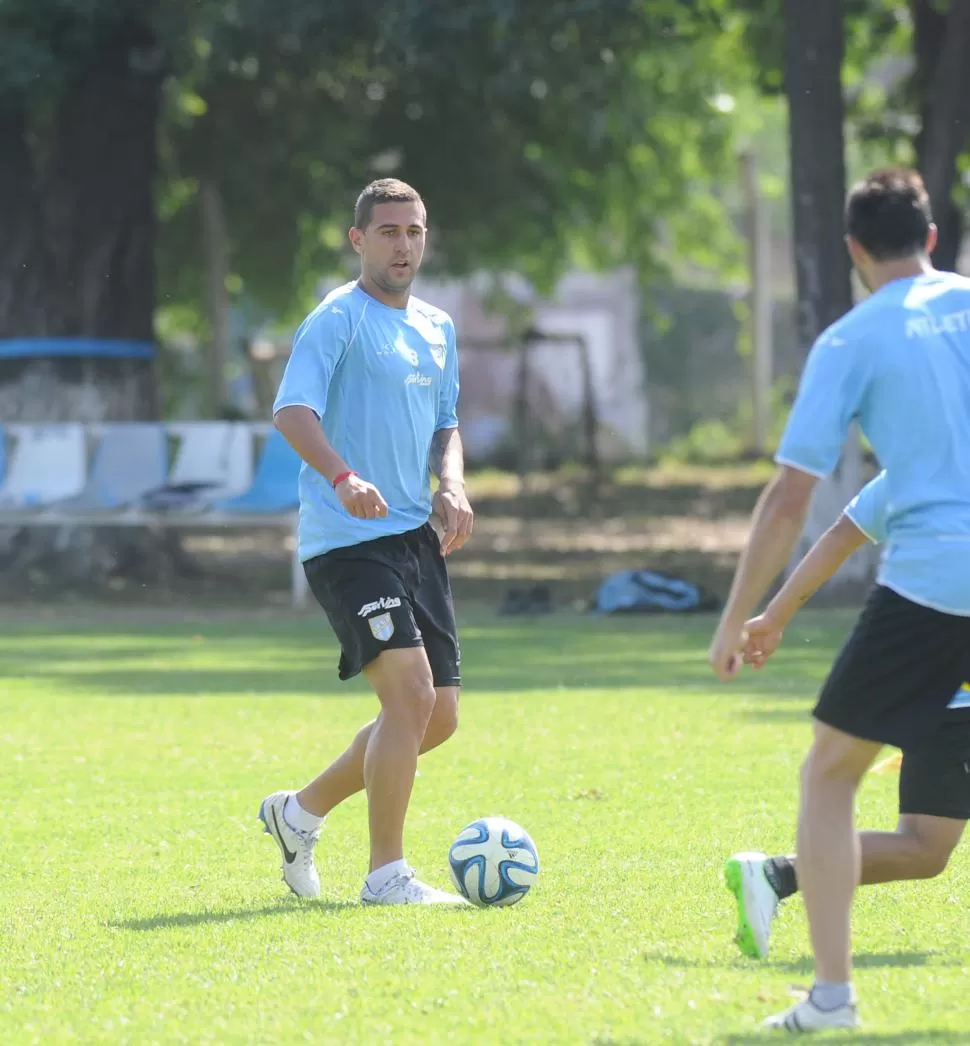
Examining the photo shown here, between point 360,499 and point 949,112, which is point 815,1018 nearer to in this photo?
point 360,499

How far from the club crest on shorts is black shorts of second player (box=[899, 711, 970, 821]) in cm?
166

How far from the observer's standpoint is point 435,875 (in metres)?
7.35

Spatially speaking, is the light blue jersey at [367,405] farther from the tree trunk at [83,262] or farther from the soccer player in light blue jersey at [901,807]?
the tree trunk at [83,262]

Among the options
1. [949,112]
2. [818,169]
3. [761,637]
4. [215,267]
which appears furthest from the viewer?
[215,267]

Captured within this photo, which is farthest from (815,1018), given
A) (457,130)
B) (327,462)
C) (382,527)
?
(457,130)

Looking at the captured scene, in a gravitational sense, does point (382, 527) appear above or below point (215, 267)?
below

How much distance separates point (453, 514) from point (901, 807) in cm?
173

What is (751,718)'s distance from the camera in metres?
11.4

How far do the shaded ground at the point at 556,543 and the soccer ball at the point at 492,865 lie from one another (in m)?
12.8

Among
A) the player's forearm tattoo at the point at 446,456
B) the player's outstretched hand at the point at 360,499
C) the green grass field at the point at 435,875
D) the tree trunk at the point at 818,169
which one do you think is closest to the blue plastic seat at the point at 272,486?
the tree trunk at the point at 818,169

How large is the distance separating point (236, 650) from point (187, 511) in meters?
4.11

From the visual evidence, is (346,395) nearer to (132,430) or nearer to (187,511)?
(187,511)

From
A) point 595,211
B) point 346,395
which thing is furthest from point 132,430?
point 346,395

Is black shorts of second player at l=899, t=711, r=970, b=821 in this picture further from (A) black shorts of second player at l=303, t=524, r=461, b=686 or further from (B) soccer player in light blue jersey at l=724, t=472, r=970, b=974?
(A) black shorts of second player at l=303, t=524, r=461, b=686
